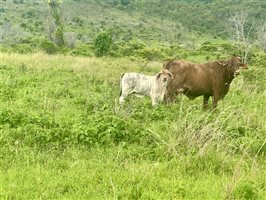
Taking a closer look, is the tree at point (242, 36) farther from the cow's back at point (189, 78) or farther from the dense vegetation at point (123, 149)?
the dense vegetation at point (123, 149)

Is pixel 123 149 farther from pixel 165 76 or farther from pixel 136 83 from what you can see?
pixel 136 83

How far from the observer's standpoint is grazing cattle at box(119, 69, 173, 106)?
1097 cm

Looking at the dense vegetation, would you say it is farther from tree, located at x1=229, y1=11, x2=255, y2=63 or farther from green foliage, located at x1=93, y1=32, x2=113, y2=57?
tree, located at x1=229, y1=11, x2=255, y2=63

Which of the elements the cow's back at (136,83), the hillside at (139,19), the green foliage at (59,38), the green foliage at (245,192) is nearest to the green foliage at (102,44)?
the green foliage at (59,38)

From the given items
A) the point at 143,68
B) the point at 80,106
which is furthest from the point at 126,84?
the point at 143,68

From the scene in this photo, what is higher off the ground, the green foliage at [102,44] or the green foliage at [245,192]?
the green foliage at [245,192]

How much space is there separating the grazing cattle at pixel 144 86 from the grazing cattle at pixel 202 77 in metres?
0.24

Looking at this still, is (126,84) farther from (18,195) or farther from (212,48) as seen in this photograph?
(212,48)

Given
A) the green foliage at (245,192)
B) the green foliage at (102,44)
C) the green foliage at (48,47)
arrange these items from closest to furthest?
the green foliage at (245,192) < the green foliage at (48,47) < the green foliage at (102,44)

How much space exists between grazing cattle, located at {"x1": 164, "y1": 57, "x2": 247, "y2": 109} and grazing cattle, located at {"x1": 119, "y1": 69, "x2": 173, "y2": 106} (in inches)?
9.3

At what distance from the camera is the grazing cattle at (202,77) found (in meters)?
10.8

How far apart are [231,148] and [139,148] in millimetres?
1476

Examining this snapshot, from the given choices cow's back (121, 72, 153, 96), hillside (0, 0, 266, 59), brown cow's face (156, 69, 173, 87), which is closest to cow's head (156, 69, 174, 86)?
brown cow's face (156, 69, 173, 87)

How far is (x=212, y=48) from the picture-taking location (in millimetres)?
50875
